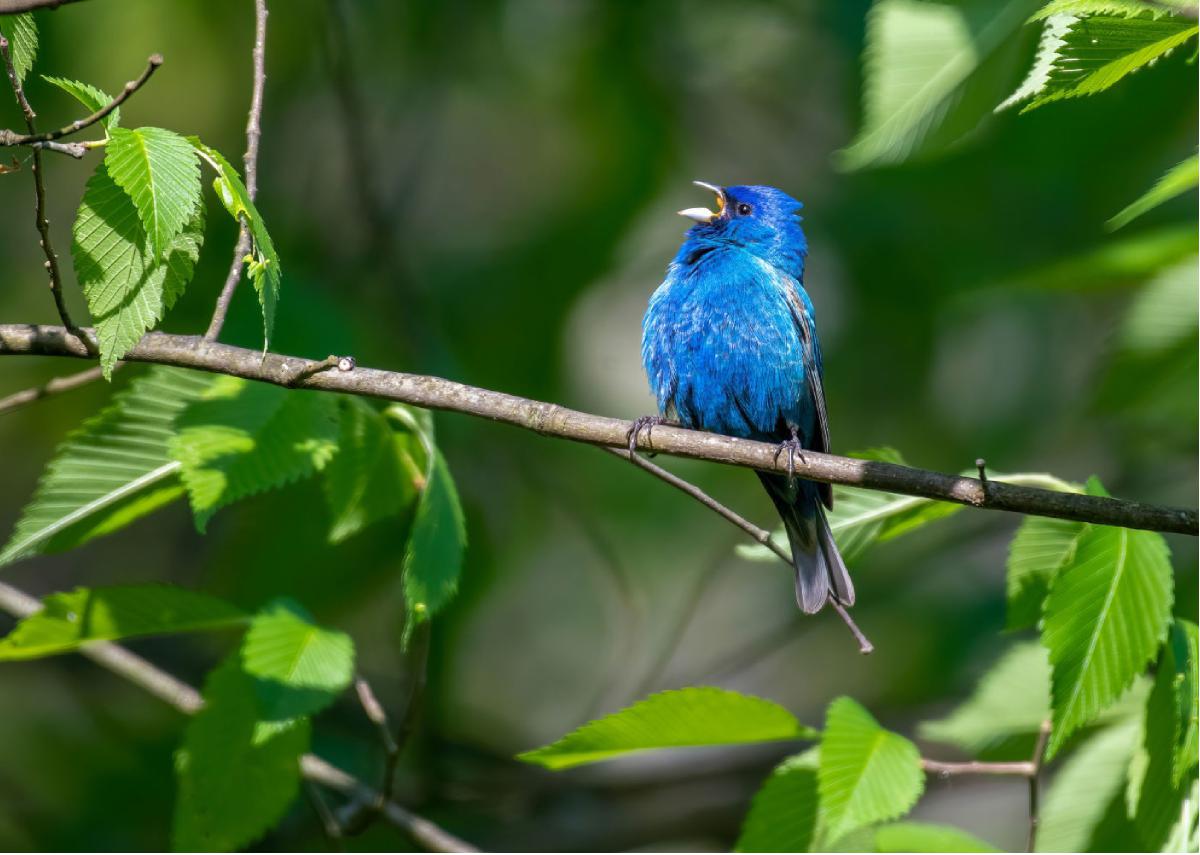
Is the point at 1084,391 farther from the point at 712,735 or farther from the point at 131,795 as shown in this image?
the point at 131,795

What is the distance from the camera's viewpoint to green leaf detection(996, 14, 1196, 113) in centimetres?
232

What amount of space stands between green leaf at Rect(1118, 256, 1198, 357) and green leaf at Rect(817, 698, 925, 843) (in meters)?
2.17

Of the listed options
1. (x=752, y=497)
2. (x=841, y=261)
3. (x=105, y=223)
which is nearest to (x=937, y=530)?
(x=752, y=497)

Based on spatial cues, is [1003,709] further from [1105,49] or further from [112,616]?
[112,616]

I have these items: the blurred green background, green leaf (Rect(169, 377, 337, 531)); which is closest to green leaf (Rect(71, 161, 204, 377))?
green leaf (Rect(169, 377, 337, 531))

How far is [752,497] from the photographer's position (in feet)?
26.9

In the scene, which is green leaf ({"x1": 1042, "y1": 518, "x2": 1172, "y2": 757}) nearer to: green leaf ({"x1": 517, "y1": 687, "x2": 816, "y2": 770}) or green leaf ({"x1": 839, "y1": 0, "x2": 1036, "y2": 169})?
green leaf ({"x1": 517, "y1": 687, "x2": 816, "y2": 770})

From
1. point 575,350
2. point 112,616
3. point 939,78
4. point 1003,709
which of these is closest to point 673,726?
point 1003,709

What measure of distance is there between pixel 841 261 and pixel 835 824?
5.51 metres

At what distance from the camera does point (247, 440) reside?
3248 mm

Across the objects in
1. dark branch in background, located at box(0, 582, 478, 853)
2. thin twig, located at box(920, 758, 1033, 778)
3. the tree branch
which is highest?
the tree branch

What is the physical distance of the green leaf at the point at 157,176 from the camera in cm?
229

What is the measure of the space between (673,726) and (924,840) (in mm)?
733

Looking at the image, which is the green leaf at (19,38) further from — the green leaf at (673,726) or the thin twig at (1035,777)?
the thin twig at (1035,777)
